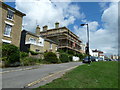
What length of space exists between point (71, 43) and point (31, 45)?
114ft

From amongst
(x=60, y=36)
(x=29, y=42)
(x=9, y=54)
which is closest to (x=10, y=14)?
(x=29, y=42)

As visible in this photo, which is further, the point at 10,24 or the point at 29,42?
the point at 29,42

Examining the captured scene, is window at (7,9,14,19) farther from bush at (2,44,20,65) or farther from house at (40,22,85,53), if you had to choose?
house at (40,22,85,53)

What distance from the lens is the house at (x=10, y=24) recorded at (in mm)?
22317

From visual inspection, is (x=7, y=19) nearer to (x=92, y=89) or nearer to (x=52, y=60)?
(x=52, y=60)

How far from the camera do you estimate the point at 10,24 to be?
2367cm

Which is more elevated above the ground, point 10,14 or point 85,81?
point 10,14

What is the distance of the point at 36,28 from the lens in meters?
47.0

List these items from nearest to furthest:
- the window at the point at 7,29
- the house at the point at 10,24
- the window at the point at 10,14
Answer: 1. the house at the point at 10,24
2. the window at the point at 7,29
3. the window at the point at 10,14

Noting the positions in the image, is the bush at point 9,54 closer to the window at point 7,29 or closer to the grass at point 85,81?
the window at point 7,29

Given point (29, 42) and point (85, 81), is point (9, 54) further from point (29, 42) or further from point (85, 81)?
point (29, 42)

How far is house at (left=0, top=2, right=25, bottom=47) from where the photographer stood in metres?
22.3

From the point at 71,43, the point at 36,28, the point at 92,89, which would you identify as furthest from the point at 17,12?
the point at 71,43

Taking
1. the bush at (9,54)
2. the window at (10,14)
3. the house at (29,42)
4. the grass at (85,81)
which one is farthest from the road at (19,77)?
the house at (29,42)
